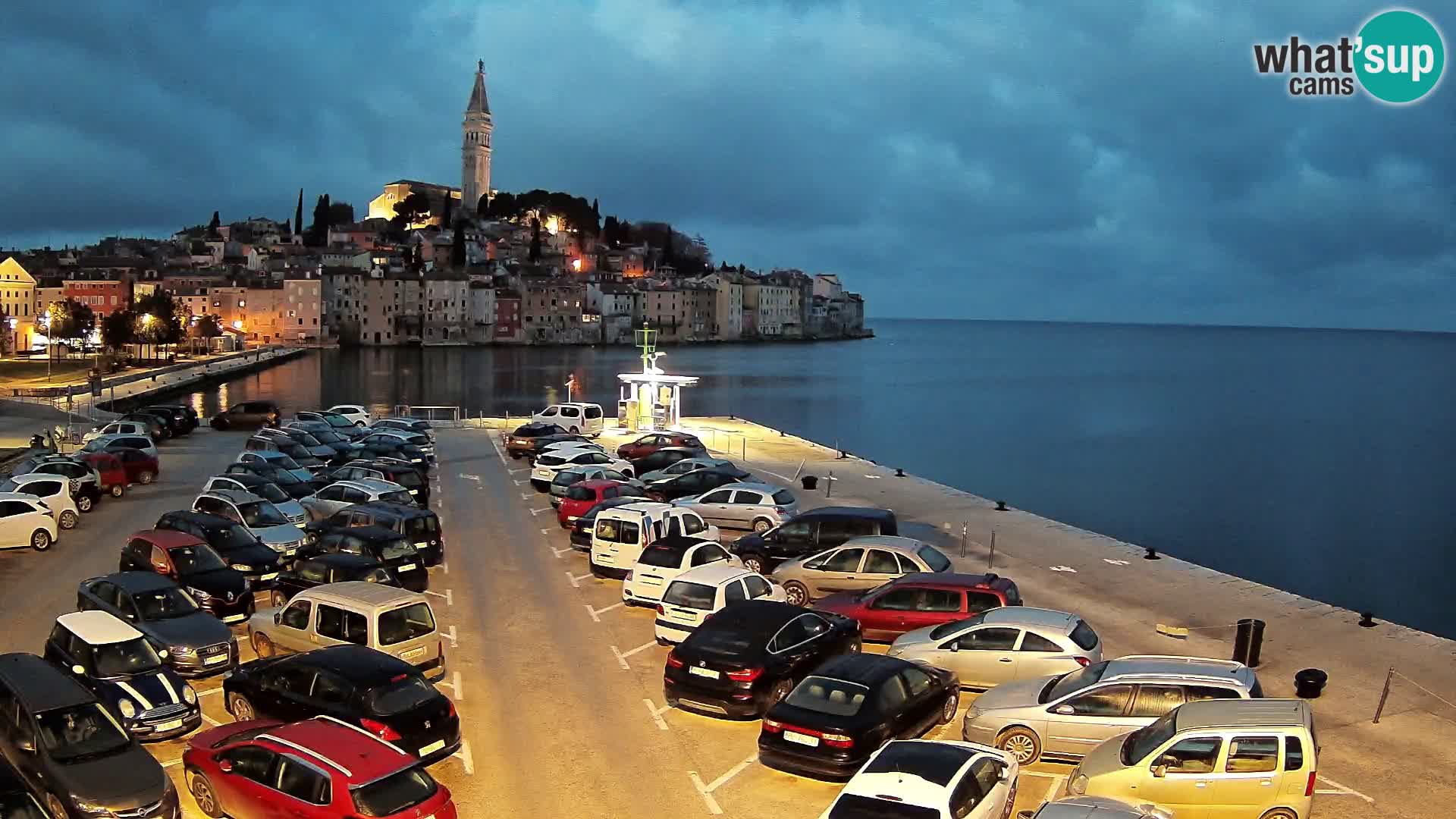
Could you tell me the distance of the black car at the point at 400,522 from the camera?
18.9 meters

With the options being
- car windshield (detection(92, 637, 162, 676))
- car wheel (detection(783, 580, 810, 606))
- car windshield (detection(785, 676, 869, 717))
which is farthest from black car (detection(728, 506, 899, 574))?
car windshield (detection(92, 637, 162, 676))

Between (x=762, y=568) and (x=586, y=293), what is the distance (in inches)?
6648

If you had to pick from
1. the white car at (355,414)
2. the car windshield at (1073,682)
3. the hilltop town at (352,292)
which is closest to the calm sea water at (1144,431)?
the hilltop town at (352,292)

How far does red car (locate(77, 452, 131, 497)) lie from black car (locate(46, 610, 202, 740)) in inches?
636

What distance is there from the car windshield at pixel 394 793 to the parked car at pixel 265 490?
43.2 ft

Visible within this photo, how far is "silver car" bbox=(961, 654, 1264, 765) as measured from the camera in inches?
419

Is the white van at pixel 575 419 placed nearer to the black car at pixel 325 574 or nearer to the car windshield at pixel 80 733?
the black car at pixel 325 574

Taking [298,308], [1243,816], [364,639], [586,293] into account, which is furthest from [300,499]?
[586,293]

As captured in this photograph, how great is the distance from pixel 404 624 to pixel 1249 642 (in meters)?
10.4

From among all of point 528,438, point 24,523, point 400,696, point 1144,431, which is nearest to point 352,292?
point 1144,431

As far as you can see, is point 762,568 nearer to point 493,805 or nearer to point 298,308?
point 493,805

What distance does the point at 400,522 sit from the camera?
62.0 feet

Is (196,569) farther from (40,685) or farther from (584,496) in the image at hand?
(584,496)

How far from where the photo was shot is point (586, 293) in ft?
607
